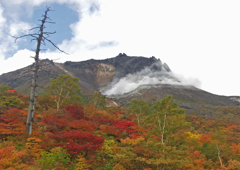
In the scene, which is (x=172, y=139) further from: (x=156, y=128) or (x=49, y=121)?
(x=49, y=121)

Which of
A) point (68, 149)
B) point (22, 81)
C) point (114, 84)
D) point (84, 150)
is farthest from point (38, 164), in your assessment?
point (114, 84)

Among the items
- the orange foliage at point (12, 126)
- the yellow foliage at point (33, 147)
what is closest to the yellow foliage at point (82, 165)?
the yellow foliage at point (33, 147)

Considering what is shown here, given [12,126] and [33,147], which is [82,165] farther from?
[12,126]

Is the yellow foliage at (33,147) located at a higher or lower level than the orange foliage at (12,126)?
lower

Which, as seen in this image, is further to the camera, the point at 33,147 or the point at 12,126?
the point at 12,126

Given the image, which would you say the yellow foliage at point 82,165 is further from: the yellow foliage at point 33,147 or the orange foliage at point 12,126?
the orange foliage at point 12,126

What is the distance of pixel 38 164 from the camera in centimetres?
865

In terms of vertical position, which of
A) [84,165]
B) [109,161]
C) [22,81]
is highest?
[22,81]

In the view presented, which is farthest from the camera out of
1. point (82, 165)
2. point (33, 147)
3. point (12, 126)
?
point (12, 126)

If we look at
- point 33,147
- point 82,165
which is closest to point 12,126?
point 33,147

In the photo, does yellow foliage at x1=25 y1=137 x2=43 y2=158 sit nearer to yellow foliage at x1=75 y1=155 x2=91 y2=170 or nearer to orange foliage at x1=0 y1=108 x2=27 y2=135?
orange foliage at x1=0 y1=108 x2=27 y2=135

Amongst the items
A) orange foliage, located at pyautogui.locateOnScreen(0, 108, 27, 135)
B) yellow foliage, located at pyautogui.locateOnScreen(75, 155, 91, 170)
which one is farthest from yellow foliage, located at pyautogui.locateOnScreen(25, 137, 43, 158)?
yellow foliage, located at pyautogui.locateOnScreen(75, 155, 91, 170)

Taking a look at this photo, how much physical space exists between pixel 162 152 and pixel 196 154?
930 cm

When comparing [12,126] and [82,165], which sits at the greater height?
[12,126]
